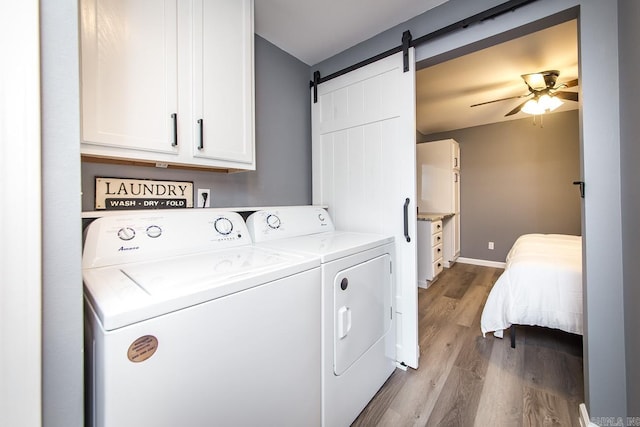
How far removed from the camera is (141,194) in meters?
1.34

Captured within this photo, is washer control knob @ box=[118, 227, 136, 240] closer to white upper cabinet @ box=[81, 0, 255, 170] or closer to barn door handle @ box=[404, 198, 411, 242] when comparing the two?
white upper cabinet @ box=[81, 0, 255, 170]

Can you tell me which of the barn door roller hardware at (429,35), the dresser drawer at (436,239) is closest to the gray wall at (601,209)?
the barn door roller hardware at (429,35)

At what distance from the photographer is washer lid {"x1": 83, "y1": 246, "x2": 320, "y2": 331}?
2.14 feet

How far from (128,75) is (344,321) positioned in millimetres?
1413

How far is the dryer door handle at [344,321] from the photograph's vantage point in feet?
4.05

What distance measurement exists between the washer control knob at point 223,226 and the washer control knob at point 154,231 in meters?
0.26

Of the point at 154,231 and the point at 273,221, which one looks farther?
the point at 273,221

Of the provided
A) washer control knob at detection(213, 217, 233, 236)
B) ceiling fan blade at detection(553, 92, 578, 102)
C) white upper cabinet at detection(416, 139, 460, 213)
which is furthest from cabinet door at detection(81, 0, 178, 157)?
white upper cabinet at detection(416, 139, 460, 213)

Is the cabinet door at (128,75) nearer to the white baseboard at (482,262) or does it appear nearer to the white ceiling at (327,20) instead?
the white ceiling at (327,20)

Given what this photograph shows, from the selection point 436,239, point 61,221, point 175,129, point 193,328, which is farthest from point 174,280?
point 436,239

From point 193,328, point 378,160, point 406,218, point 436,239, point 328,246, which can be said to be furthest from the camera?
point 436,239

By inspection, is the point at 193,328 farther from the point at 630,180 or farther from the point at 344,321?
the point at 630,180

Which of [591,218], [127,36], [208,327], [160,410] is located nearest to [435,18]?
[591,218]

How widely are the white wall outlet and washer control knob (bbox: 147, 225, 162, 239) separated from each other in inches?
16.4
